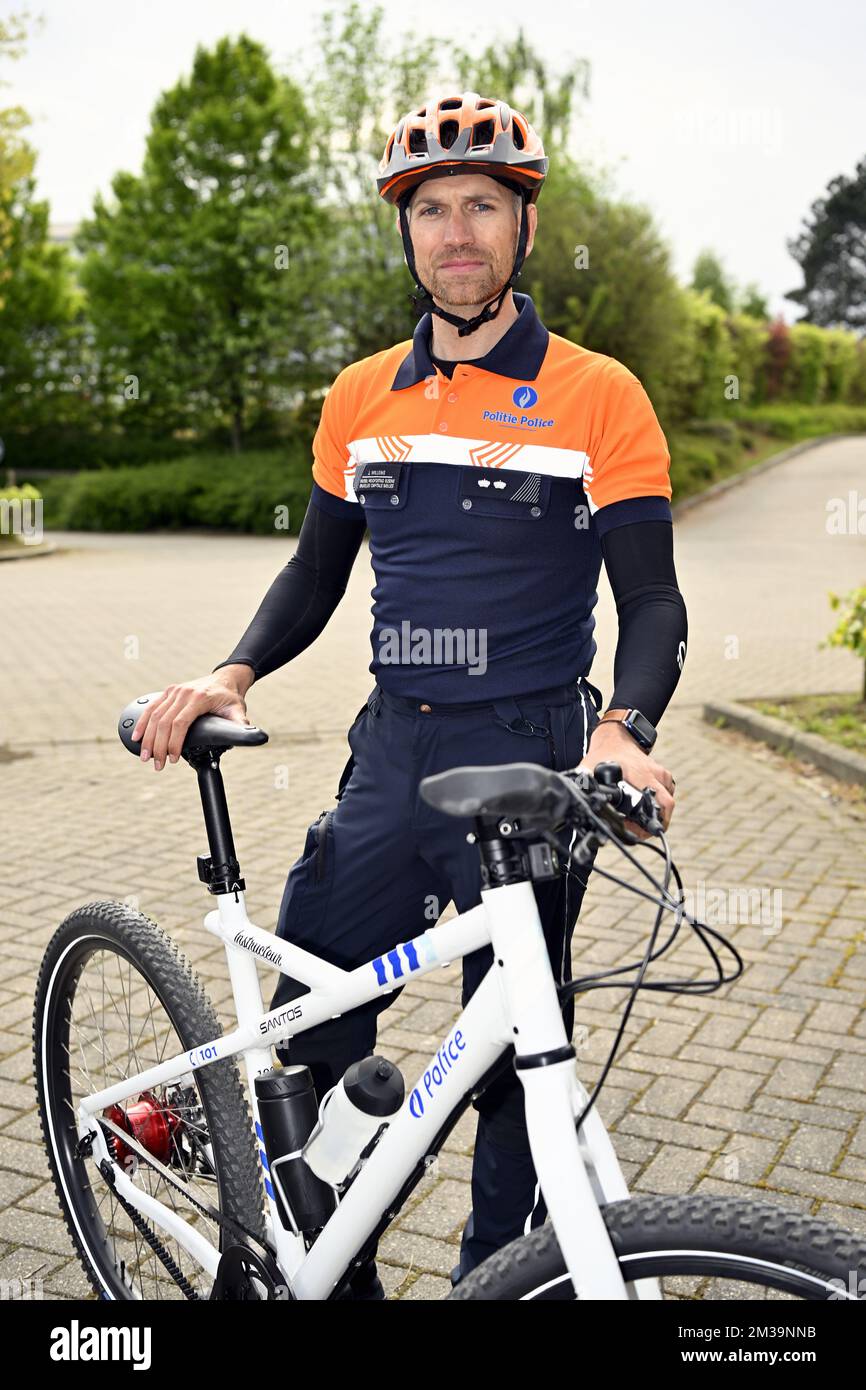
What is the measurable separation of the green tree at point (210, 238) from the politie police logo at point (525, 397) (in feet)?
110

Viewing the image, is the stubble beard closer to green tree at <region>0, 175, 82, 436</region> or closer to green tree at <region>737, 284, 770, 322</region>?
green tree at <region>0, 175, 82, 436</region>

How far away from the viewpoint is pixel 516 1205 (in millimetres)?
2527

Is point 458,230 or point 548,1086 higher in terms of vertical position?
point 458,230

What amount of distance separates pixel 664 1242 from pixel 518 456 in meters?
1.34

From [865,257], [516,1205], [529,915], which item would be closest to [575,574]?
[529,915]

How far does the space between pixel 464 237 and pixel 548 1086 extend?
5.05ft

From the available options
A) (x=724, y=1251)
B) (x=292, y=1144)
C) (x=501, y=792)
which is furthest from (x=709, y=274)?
(x=724, y=1251)

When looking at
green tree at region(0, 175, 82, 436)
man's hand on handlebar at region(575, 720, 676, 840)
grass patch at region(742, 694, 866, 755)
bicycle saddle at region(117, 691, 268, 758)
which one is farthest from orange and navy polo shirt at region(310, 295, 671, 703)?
green tree at region(0, 175, 82, 436)

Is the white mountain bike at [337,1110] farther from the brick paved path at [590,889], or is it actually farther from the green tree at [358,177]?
the green tree at [358,177]

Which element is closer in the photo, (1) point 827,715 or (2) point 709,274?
(1) point 827,715

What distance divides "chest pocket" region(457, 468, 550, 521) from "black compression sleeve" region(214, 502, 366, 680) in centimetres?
37

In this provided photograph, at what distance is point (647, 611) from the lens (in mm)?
2236

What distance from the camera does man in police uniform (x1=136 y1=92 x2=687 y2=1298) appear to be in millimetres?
2381

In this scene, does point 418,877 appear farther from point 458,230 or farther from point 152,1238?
point 458,230
